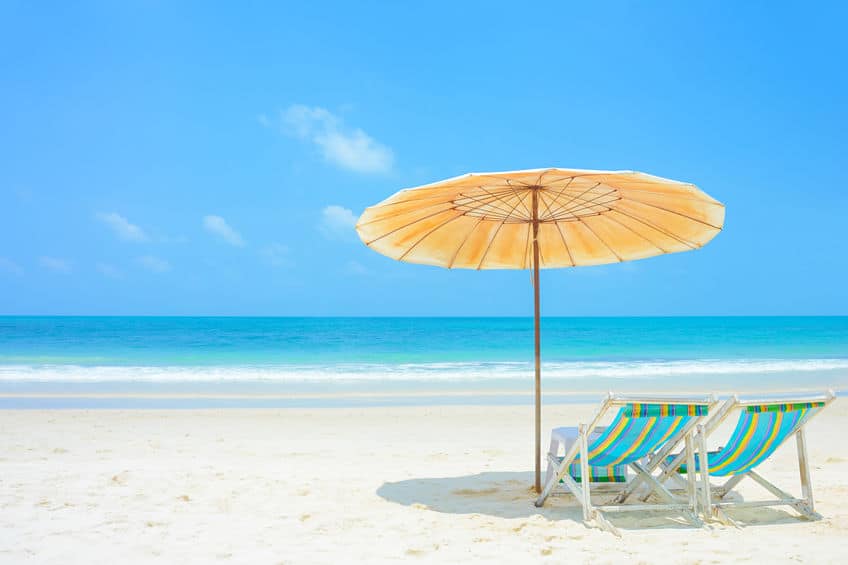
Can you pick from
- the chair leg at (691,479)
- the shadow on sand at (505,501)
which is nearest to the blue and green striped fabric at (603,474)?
the shadow on sand at (505,501)

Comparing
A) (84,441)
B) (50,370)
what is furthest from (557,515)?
(50,370)

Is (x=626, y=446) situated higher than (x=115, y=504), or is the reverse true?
(x=626, y=446)

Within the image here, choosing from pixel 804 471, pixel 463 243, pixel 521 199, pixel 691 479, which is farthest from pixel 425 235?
pixel 804 471

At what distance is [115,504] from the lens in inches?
178

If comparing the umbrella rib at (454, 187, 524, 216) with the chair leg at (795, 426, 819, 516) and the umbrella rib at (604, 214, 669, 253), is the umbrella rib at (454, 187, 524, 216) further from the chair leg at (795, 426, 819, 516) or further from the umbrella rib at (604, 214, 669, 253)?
the chair leg at (795, 426, 819, 516)

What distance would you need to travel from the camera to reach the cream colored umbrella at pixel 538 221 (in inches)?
167

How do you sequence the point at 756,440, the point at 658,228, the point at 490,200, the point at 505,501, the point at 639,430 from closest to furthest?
1. the point at 639,430
2. the point at 756,440
3. the point at 505,501
4. the point at 490,200
5. the point at 658,228

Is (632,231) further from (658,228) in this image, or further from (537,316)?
(537,316)

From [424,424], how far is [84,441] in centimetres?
422

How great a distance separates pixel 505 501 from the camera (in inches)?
186

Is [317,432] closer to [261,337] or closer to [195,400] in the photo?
[195,400]

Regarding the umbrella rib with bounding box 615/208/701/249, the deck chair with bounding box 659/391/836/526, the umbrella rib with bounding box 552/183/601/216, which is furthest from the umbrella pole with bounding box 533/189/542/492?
the deck chair with bounding box 659/391/836/526

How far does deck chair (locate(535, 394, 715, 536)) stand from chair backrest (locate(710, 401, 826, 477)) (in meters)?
0.24

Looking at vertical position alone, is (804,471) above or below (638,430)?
below
